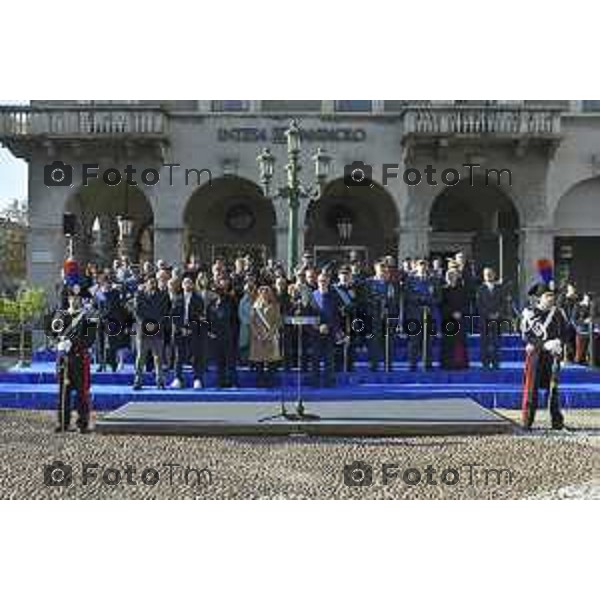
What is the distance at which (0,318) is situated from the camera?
2353 centimetres

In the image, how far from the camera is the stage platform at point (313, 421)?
1116 centimetres

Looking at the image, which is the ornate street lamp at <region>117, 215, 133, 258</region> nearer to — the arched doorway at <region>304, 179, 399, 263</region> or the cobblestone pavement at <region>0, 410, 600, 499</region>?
the arched doorway at <region>304, 179, 399, 263</region>

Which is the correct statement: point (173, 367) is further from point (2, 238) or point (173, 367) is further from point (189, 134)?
point (2, 238)

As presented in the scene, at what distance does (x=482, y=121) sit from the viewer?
25281 mm

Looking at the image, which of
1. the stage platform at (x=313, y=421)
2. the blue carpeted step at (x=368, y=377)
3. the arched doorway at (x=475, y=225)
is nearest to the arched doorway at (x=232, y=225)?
the arched doorway at (x=475, y=225)

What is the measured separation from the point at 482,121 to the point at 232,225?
8235mm

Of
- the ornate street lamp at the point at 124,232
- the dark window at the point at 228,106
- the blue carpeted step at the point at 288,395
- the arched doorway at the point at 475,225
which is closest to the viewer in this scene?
the blue carpeted step at the point at 288,395

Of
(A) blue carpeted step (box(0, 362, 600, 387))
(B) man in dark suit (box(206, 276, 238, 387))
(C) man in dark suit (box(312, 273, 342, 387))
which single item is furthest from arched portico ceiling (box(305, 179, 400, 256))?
(B) man in dark suit (box(206, 276, 238, 387))

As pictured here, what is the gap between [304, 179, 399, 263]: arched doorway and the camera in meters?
28.8

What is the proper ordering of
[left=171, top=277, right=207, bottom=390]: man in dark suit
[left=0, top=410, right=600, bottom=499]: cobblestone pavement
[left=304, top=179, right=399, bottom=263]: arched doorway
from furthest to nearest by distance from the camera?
[left=304, top=179, right=399, bottom=263]: arched doorway, [left=171, top=277, right=207, bottom=390]: man in dark suit, [left=0, top=410, right=600, bottom=499]: cobblestone pavement

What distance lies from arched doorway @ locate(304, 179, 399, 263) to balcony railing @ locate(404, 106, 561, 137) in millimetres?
3560

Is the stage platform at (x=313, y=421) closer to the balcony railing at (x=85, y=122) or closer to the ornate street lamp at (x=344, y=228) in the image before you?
the balcony railing at (x=85, y=122)

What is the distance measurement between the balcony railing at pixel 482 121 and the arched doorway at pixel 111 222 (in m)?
8.42

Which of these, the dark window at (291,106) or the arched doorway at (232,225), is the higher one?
the dark window at (291,106)
